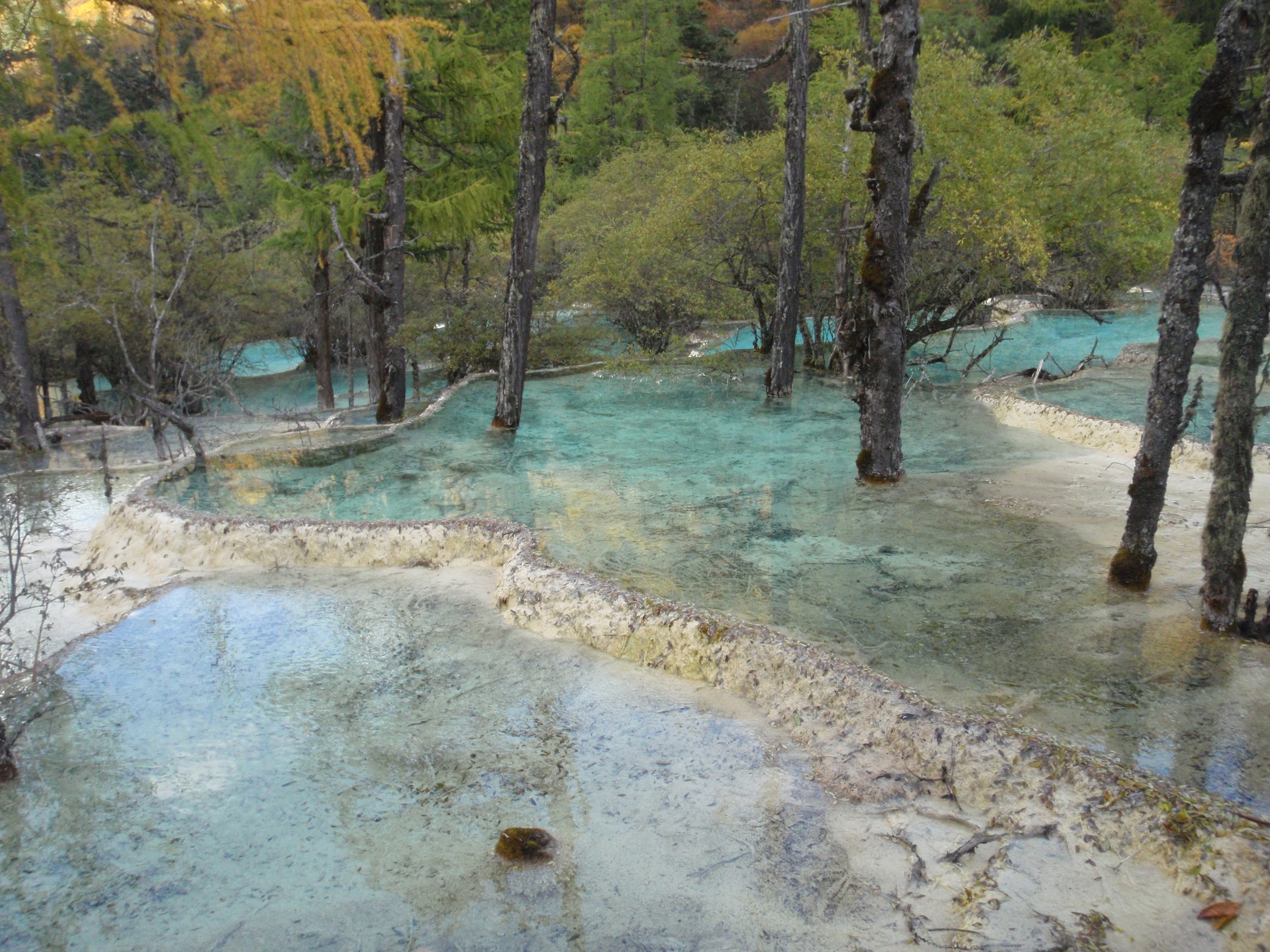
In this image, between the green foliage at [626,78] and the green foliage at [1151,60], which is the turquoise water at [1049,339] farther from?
the green foliage at [626,78]

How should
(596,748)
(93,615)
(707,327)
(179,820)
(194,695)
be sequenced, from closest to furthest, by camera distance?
(179,820), (596,748), (194,695), (93,615), (707,327)

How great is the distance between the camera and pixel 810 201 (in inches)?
693

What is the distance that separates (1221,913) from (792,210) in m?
13.3

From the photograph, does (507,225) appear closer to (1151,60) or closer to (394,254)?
(394,254)

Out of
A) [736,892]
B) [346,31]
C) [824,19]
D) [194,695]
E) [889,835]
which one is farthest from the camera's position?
[824,19]

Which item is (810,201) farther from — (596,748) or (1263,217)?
(596,748)

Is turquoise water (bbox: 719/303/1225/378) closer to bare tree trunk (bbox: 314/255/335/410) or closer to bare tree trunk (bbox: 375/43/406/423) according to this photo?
bare tree trunk (bbox: 375/43/406/423)

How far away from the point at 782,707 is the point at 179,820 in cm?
394

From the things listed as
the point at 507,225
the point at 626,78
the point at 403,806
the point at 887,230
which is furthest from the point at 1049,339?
the point at 403,806

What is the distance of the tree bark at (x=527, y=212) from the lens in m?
13.4

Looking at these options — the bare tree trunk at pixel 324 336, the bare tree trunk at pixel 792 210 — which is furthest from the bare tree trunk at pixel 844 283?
the bare tree trunk at pixel 324 336

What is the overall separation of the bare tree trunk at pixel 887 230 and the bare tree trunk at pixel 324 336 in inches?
568

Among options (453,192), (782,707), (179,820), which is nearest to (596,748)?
(782,707)

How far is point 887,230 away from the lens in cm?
974
